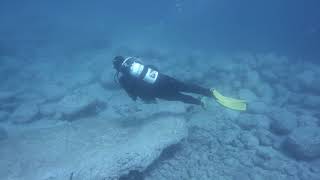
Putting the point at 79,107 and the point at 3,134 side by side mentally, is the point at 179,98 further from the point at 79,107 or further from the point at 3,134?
the point at 3,134

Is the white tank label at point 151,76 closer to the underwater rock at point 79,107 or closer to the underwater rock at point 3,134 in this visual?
the underwater rock at point 79,107

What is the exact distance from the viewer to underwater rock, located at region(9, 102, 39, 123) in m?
9.14

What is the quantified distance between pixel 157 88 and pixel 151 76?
1.03 feet

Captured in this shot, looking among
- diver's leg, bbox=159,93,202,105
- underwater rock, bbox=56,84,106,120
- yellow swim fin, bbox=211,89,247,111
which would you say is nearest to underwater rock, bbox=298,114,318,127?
yellow swim fin, bbox=211,89,247,111

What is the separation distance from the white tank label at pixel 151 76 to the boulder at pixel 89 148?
1.12 m

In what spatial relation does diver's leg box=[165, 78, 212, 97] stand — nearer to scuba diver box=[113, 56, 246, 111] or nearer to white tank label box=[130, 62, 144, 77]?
scuba diver box=[113, 56, 246, 111]

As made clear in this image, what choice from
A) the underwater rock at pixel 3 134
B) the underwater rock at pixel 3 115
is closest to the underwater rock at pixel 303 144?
the underwater rock at pixel 3 134

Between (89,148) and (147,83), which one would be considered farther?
(89,148)

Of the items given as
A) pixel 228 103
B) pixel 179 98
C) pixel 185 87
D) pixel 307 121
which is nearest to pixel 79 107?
pixel 179 98

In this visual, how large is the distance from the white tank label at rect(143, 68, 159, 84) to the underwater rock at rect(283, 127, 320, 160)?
3853 mm

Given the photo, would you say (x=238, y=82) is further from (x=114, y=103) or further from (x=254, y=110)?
(x=114, y=103)

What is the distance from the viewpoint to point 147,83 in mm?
6582

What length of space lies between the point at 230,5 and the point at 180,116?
5623cm

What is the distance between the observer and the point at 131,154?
5.79 metres
